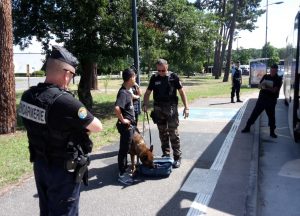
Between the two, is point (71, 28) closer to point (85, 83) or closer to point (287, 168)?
point (85, 83)

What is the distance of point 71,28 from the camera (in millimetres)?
12273

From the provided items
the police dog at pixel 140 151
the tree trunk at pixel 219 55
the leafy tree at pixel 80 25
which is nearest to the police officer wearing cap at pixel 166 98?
the police dog at pixel 140 151

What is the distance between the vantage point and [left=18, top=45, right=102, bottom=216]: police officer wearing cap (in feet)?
9.69

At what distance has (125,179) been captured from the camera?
5.87 metres

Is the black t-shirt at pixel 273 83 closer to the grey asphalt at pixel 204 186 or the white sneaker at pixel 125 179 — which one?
the grey asphalt at pixel 204 186

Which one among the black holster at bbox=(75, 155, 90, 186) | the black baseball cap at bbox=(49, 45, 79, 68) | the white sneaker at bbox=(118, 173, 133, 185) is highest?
the black baseball cap at bbox=(49, 45, 79, 68)

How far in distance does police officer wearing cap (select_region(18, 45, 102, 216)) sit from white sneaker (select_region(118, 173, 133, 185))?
264cm

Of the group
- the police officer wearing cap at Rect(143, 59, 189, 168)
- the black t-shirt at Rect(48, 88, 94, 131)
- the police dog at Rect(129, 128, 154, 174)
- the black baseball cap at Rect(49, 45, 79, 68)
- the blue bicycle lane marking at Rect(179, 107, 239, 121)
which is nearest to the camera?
the black t-shirt at Rect(48, 88, 94, 131)

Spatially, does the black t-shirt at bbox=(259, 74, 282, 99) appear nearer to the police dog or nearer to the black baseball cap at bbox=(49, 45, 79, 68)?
the police dog

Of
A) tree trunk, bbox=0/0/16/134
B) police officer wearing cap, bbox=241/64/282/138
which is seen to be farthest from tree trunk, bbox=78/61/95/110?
police officer wearing cap, bbox=241/64/282/138

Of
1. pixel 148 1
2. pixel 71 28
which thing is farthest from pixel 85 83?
pixel 148 1

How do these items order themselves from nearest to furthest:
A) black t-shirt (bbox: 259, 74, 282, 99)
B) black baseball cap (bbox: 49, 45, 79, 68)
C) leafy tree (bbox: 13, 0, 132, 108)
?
black baseball cap (bbox: 49, 45, 79, 68) < black t-shirt (bbox: 259, 74, 282, 99) < leafy tree (bbox: 13, 0, 132, 108)

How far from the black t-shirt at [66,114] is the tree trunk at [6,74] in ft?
23.9

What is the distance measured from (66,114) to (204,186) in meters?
3.32
